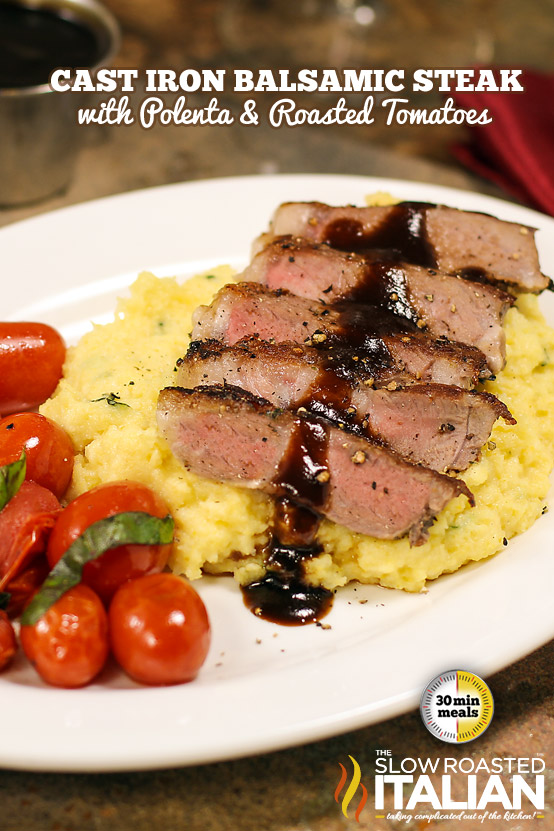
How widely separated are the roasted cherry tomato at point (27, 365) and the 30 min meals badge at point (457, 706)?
8.19ft

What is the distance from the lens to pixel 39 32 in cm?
618

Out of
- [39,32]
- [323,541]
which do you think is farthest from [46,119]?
[323,541]

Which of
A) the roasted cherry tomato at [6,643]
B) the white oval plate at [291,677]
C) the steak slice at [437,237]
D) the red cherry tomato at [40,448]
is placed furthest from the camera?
the steak slice at [437,237]

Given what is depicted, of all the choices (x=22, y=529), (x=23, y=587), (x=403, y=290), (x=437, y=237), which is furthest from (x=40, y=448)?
(x=437, y=237)

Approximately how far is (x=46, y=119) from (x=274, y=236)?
86.5 inches

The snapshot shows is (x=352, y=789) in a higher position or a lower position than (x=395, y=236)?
lower

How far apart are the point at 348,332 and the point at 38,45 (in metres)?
3.65

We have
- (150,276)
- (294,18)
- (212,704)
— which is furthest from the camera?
(294,18)

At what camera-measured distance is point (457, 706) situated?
10.5ft

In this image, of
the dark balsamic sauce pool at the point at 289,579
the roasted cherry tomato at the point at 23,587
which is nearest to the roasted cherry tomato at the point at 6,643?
the roasted cherry tomato at the point at 23,587

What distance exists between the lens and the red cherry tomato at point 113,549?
131 inches

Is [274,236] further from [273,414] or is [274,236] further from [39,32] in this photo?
[39,32]

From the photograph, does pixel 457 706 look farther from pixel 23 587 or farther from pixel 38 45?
pixel 38 45

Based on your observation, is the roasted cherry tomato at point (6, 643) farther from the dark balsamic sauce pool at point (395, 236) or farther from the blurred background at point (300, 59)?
the blurred background at point (300, 59)
